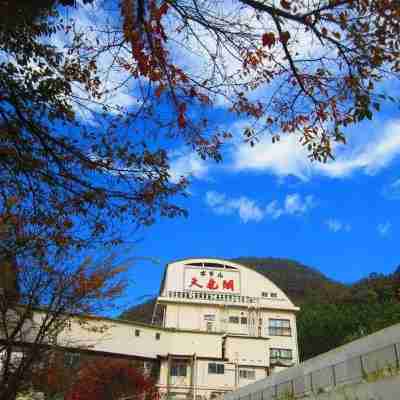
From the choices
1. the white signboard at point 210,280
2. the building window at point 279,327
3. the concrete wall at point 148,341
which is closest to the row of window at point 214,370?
the concrete wall at point 148,341

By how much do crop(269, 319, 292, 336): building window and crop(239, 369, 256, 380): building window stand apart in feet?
18.3

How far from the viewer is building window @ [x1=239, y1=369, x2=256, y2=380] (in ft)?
96.6

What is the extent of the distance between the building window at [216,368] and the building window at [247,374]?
1.23 meters

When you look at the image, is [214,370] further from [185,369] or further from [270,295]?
[270,295]

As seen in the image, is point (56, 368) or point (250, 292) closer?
point (56, 368)

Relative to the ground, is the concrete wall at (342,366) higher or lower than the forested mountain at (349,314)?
lower

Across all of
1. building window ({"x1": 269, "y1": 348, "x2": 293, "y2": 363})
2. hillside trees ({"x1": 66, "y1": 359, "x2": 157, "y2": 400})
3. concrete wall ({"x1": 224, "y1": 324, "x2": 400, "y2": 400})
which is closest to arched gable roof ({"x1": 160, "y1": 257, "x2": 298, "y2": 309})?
building window ({"x1": 269, "y1": 348, "x2": 293, "y2": 363})

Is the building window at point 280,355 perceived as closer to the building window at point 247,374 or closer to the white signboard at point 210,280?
the building window at point 247,374

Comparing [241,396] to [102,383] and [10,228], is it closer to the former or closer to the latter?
[10,228]

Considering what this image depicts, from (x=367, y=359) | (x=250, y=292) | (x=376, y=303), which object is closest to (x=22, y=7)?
(x=367, y=359)

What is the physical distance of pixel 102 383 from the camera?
27.9 metres

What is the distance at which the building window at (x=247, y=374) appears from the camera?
96.6 feet

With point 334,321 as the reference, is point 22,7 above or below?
below

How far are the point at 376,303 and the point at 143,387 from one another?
23855 millimetres
